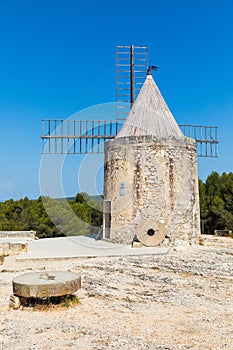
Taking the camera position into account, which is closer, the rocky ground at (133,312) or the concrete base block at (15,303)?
the rocky ground at (133,312)

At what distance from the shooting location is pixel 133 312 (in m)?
4.98

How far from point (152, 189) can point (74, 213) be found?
40.1 ft

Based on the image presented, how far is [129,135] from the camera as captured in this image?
12320 mm

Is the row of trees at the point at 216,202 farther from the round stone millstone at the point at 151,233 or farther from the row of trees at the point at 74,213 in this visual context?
the round stone millstone at the point at 151,233

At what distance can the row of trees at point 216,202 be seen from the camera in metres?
20.0

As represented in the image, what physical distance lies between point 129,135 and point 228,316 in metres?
8.17

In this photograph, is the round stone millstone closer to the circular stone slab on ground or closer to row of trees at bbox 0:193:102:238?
the circular stone slab on ground

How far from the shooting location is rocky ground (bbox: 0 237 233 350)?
390 centimetres

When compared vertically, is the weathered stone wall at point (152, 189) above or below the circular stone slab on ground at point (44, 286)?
above

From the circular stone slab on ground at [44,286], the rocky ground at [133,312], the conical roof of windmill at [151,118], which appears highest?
the conical roof of windmill at [151,118]

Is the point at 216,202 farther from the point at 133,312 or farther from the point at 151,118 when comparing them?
the point at 133,312

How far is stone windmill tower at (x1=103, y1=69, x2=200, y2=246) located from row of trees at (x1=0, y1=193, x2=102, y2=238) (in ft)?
33.9

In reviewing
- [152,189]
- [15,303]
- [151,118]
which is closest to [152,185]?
[152,189]

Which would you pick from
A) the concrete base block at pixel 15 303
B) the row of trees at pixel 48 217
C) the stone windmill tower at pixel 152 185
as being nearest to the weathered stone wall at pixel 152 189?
the stone windmill tower at pixel 152 185
